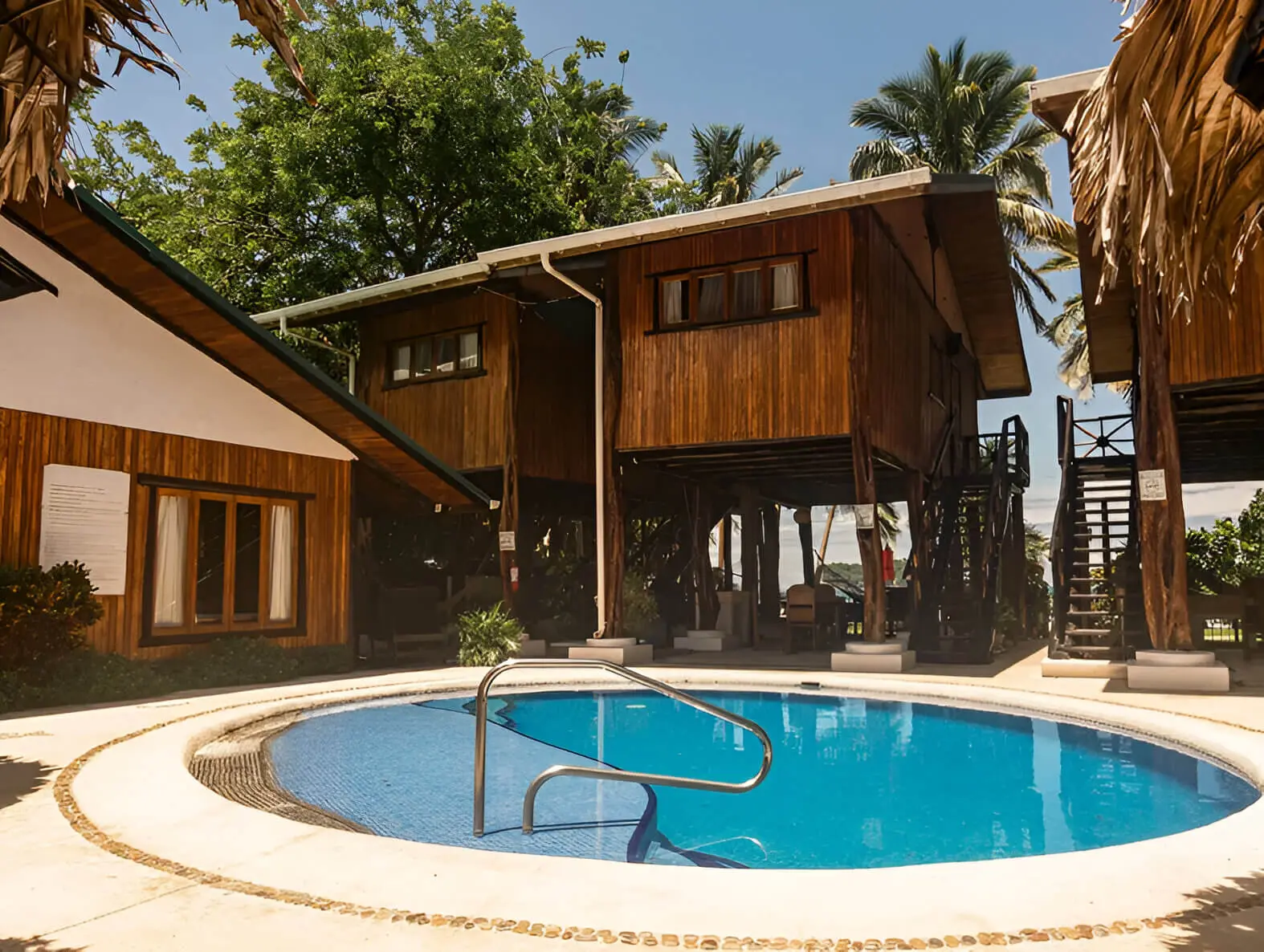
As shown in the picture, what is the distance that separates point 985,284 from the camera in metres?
18.9

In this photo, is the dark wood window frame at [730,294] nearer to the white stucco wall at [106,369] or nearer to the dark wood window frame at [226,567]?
the white stucco wall at [106,369]

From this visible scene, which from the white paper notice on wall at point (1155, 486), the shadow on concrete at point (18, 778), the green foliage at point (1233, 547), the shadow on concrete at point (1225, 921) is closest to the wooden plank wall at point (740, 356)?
the white paper notice on wall at point (1155, 486)

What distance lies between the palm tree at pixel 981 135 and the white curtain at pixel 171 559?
24346mm

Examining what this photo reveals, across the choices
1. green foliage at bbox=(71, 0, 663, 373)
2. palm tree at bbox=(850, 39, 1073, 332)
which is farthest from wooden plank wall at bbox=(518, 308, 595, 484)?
palm tree at bbox=(850, 39, 1073, 332)

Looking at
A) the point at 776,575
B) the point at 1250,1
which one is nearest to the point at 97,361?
the point at 1250,1

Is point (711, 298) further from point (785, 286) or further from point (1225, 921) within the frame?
point (1225, 921)

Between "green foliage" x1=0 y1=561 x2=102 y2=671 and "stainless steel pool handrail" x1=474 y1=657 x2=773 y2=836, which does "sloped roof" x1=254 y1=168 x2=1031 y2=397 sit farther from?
"stainless steel pool handrail" x1=474 y1=657 x2=773 y2=836

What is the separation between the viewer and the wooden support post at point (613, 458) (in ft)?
50.1

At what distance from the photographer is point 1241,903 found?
3.75 m

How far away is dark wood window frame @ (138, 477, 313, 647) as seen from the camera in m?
11.7

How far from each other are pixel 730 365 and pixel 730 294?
1079mm

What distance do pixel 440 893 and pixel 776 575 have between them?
63.3 feet

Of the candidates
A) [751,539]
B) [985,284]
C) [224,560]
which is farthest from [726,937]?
[751,539]

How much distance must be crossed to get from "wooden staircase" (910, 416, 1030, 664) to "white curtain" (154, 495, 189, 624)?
10.3 meters
